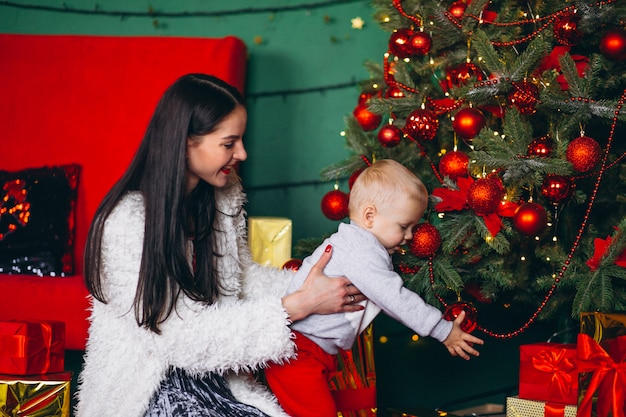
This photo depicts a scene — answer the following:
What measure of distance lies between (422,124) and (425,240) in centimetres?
32

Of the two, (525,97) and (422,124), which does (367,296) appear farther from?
(525,97)

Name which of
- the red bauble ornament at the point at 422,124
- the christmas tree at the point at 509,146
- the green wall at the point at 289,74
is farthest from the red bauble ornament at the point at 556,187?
the green wall at the point at 289,74

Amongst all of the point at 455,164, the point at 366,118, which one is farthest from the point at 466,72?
the point at 366,118

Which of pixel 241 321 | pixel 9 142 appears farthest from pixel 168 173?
pixel 9 142

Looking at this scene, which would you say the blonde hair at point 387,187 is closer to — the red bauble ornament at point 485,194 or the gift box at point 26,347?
the red bauble ornament at point 485,194

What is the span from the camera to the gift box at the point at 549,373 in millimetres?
1719

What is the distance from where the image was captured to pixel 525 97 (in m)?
1.92

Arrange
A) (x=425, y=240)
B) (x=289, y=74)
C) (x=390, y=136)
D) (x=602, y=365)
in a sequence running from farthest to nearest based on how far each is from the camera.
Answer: (x=289, y=74), (x=390, y=136), (x=425, y=240), (x=602, y=365)

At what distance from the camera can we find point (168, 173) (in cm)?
160

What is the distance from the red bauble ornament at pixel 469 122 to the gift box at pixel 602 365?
619 mm

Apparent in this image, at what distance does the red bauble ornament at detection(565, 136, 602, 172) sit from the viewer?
1.84 meters

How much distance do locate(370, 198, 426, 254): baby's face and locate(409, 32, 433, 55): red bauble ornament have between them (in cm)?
64

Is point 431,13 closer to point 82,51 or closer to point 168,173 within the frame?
point 168,173

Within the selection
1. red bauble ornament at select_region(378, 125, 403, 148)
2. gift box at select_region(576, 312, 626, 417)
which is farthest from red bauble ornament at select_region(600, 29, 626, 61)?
gift box at select_region(576, 312, 626, 417)
